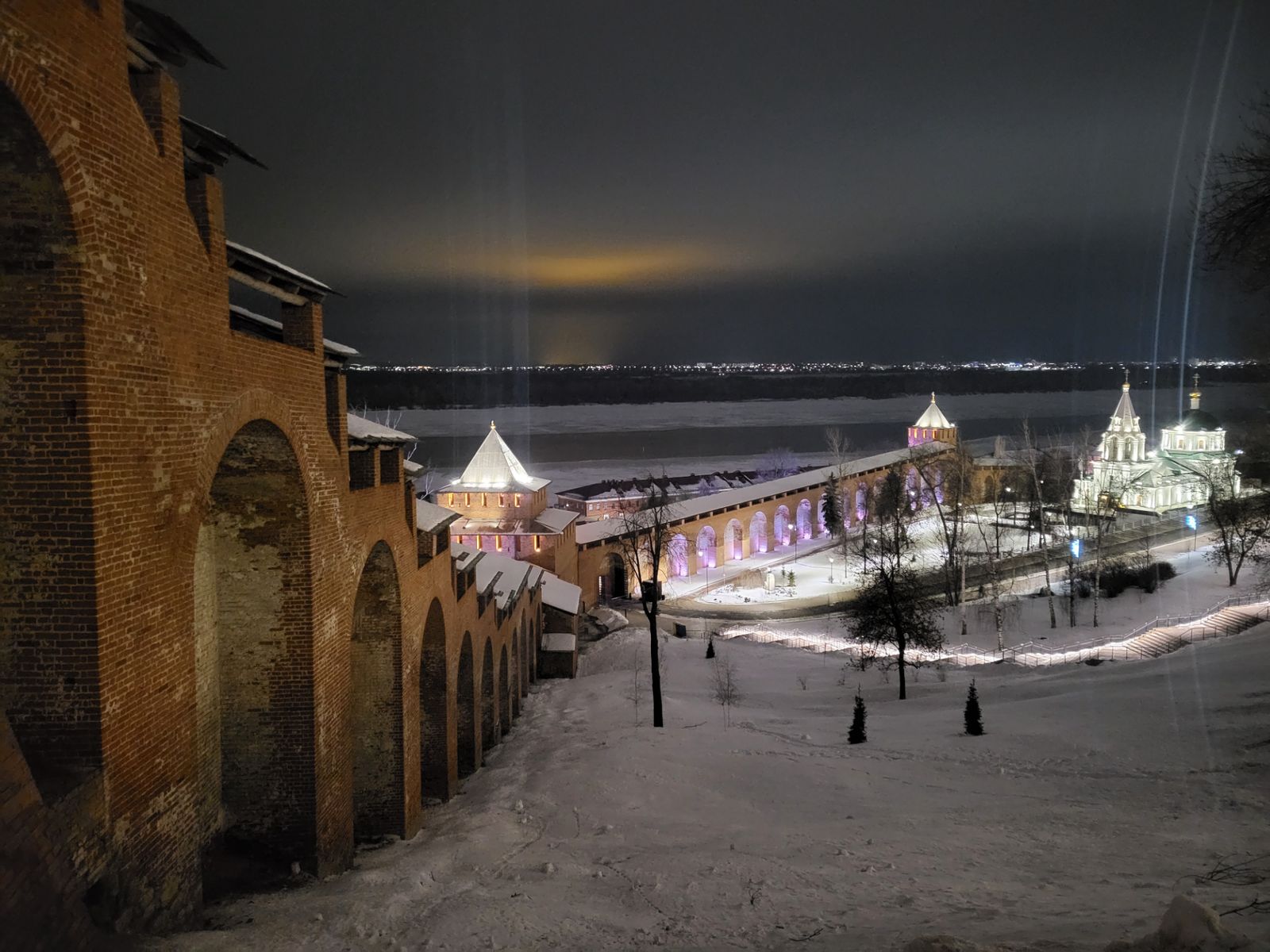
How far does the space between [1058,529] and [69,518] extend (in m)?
44.2

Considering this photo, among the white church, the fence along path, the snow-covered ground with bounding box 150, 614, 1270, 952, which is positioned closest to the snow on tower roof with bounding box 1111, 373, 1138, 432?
the white church

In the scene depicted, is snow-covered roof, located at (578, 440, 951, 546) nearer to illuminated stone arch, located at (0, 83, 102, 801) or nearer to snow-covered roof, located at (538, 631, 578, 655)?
snow-covered roof, located at (538, 631, 578, 655)

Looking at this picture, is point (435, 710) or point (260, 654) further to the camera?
point (435, 710)

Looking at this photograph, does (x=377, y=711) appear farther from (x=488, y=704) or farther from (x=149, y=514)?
(x=488, y=704)

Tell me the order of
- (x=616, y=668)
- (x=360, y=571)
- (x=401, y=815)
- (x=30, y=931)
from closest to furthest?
(x=30, y=931)
(x=360, y=571)
(x=401, y=815)
(x=616, y=668)

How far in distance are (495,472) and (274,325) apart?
25.9 metres

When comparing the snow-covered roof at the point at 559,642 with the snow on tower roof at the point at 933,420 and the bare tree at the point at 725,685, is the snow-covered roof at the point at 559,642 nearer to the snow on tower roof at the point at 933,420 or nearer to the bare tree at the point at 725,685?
the bare tree at the point at 725,685

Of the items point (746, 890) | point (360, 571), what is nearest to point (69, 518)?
point (360, 571)

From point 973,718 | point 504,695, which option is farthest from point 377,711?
point 973,718

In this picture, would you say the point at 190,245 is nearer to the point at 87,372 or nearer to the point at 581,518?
the point at 87,372

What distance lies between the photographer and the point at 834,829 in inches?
378

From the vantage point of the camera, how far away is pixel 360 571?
30.7 ft

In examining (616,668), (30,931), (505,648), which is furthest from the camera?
(616,668)

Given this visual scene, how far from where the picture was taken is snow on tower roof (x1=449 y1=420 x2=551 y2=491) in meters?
33.4
